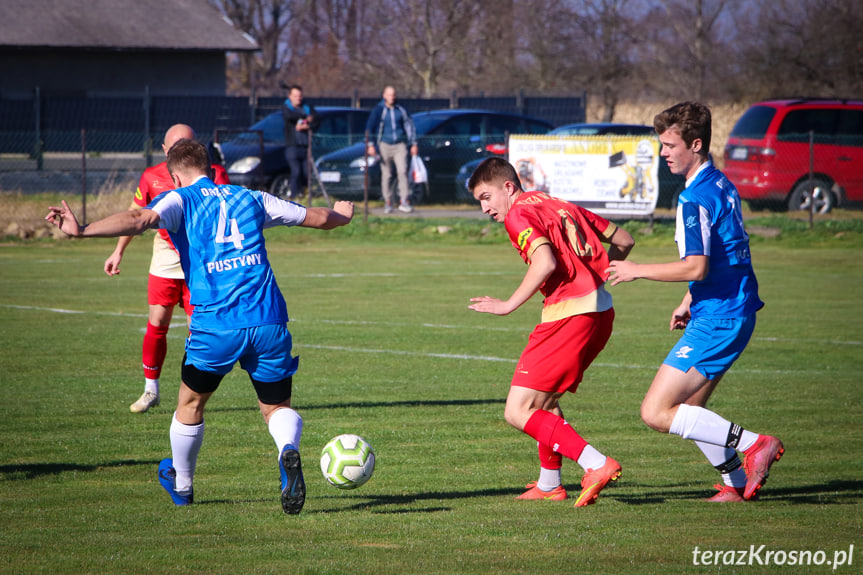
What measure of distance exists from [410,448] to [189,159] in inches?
99.6

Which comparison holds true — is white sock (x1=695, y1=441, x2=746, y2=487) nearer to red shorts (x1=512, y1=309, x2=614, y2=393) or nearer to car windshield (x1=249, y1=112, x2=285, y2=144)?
red shorts (x1=512, y1=309, x2=614, y2=393)

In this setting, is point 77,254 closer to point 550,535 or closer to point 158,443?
point 158,443

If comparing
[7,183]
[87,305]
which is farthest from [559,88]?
[87,305]

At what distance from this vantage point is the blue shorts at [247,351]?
5203 millimetres

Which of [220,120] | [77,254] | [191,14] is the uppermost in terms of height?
[191,14]

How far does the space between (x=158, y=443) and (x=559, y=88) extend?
4357 centimetres

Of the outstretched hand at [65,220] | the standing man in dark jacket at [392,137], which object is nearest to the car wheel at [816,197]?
the standing man in dark jacket at [392,137]

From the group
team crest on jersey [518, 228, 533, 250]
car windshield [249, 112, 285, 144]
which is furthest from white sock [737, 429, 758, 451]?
car windshield [249, 112, 285, 144]

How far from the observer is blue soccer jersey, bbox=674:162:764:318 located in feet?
17.3

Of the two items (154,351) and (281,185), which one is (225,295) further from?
(281,185)

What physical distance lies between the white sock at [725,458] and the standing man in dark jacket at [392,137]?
1605cm

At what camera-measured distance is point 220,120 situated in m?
36.4

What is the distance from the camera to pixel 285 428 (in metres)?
5.24

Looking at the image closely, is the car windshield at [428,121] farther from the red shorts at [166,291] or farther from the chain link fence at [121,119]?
the red shorts at [166,291]
